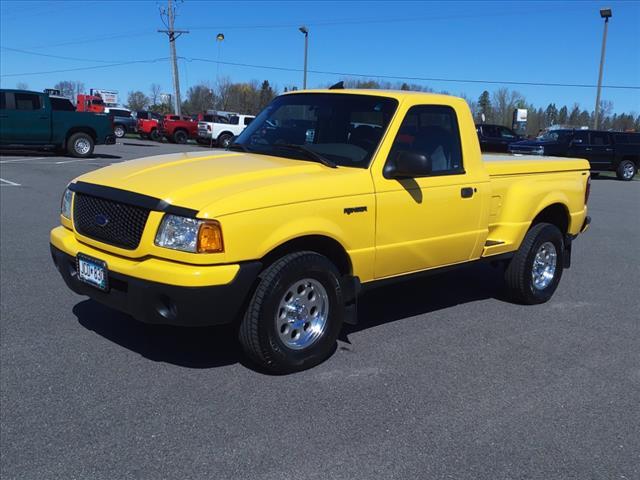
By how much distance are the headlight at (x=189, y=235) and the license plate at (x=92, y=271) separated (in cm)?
50

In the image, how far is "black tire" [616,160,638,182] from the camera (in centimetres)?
2409

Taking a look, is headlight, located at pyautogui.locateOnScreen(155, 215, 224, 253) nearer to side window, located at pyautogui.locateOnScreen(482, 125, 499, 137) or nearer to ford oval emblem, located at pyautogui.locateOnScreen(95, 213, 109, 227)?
ford oval emblem, located at pyautogui.locateOnScreen(95, 213, 109, 227)

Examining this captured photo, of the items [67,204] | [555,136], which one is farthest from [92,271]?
[555,136]

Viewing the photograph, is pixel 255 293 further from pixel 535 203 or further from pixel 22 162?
pixel 22 162

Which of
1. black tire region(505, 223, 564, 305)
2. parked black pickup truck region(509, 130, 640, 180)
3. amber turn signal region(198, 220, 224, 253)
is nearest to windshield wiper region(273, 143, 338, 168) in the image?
amber turn signal region(198, 220, 224, 253)

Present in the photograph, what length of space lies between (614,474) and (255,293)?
87.1 inches

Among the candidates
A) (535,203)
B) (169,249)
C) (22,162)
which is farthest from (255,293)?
(22,162)

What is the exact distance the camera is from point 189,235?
3.63m

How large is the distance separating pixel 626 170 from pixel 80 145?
66.6 ft

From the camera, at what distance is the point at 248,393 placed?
3.81 metres

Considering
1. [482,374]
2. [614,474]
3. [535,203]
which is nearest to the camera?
[614,474]

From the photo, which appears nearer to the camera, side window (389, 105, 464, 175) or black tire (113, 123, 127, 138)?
side window (389, 105, 464, 175)

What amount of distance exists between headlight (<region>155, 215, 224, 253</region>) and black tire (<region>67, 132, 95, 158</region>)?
18331 mm

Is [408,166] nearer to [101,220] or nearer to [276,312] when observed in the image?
[276,312]
